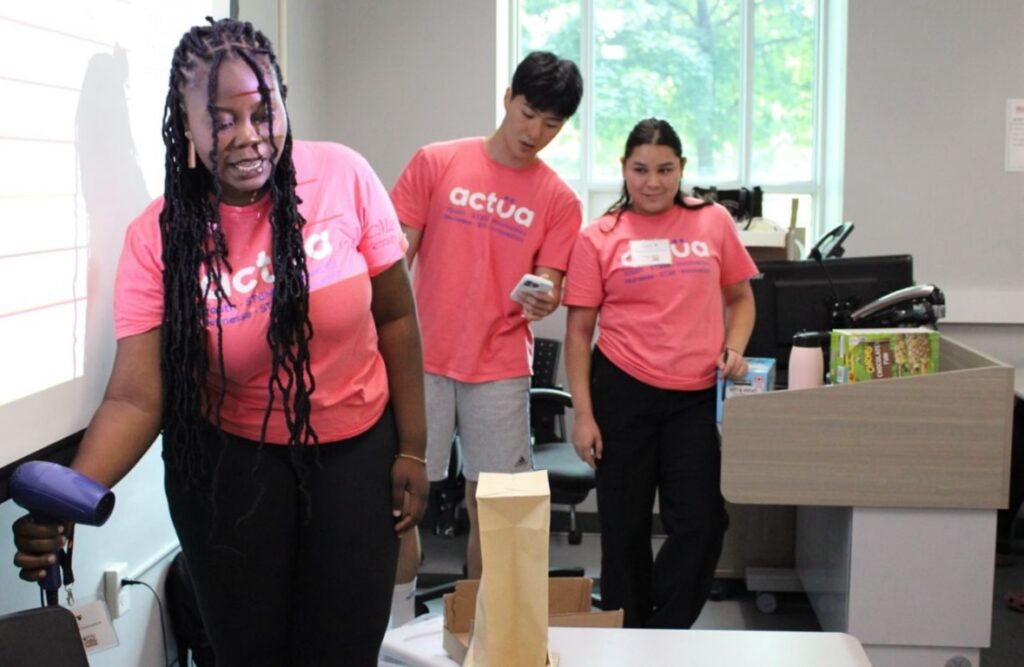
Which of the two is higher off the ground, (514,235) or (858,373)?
(514,235)

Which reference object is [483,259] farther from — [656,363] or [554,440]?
[554,440]

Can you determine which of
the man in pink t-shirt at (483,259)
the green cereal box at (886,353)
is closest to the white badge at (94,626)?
the man in pink t-shirt at (483,259)

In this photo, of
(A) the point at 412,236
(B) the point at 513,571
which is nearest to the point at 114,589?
(A) the point at 412,236

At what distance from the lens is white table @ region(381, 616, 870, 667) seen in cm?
130

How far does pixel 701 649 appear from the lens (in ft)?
4.38

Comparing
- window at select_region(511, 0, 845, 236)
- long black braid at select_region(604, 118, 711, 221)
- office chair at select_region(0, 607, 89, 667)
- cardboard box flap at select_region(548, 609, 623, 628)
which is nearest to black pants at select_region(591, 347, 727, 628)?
long black braid at select_region(604, 118, 711, 221)

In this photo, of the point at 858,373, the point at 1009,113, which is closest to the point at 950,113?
the point at 1009,113

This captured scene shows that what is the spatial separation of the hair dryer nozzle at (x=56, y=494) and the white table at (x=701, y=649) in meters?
0.58

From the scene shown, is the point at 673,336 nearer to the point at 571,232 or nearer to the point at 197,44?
the point at 571,232

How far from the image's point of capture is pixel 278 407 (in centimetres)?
155

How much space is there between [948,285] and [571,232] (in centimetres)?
206

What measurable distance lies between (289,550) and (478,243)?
3.93 ft

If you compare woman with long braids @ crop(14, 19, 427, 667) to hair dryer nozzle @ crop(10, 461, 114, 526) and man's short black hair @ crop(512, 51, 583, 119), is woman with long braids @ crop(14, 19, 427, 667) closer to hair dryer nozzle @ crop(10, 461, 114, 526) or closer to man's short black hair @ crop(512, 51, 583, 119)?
hair dryer nozzle @ crop(10, 461, 114, 526)

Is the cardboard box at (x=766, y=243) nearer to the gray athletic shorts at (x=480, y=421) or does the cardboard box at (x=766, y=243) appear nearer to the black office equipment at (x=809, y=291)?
the black office equipment at (x=809, y=291)
